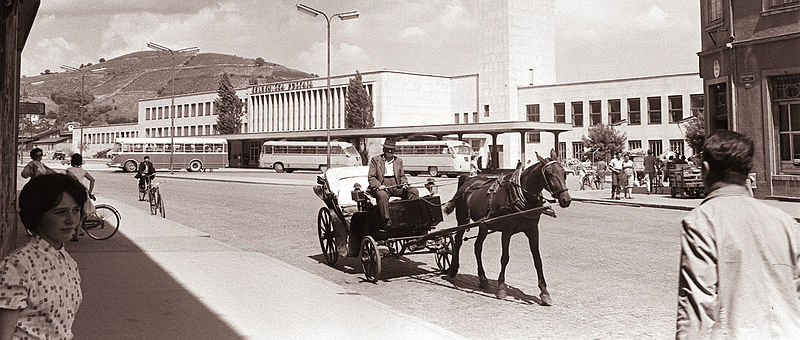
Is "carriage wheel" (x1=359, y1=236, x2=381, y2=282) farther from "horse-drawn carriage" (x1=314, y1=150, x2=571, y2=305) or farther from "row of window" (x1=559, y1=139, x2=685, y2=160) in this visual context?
"row of window" (x1=559, y1=139, x2=685, y2=160)

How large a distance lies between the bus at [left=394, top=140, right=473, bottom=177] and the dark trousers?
39627 mm

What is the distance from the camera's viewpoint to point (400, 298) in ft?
27.8

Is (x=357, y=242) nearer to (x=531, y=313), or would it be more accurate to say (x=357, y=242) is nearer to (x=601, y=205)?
(x=531, y=313)

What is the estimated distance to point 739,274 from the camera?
2875mm

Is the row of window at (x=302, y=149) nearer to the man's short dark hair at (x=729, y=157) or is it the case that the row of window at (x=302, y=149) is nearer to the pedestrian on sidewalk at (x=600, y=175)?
the pedestrian on sidewalk at (x=600, y=175)

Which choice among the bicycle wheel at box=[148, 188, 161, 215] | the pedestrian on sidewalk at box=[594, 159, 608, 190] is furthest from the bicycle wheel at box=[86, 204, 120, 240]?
the pedestrian on sidewalk at box=[594, 159, 608, 190]

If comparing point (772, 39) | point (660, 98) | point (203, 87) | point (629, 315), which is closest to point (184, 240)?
point (629, 315)

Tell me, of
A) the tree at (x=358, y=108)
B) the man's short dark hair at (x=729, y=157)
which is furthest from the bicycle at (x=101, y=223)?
the tree at (x=358, y=108)

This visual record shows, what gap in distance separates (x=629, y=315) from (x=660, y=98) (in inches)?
2198

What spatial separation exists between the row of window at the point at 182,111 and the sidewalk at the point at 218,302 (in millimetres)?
88883

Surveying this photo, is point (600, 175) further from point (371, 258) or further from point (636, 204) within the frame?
point (371, 258)

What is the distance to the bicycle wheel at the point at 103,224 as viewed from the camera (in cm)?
1388

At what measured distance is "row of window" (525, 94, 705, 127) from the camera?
57562mm

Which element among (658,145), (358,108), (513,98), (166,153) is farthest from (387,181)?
(358,108)
